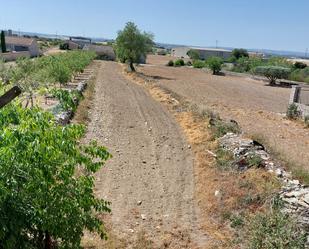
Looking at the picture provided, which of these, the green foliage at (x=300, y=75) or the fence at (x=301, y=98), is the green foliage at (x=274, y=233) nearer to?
the fence at (x=301, y=98)

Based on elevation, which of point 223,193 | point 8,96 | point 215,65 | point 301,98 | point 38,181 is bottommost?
point 215,65

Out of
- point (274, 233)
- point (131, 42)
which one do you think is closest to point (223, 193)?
point (274, 233)

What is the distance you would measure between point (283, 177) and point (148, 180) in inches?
142

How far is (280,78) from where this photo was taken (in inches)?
2564

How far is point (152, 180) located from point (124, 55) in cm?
4807

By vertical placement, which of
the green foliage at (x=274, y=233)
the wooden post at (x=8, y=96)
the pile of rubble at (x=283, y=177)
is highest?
the wooden post at (x=8, y=96)

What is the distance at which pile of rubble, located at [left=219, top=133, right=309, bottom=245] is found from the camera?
28.1 feet

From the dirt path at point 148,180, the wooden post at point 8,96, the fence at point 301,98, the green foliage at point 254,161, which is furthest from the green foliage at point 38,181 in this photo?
the fence at point 301,98

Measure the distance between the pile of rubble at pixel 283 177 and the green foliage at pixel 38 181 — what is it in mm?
4891

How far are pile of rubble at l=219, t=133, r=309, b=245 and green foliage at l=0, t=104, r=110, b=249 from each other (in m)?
4.89

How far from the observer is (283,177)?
35.3 feet

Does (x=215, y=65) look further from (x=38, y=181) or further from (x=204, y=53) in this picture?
(x=204, y=53)

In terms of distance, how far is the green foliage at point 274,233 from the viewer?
7.43 m

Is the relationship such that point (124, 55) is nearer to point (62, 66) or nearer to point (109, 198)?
point (62, 66)
